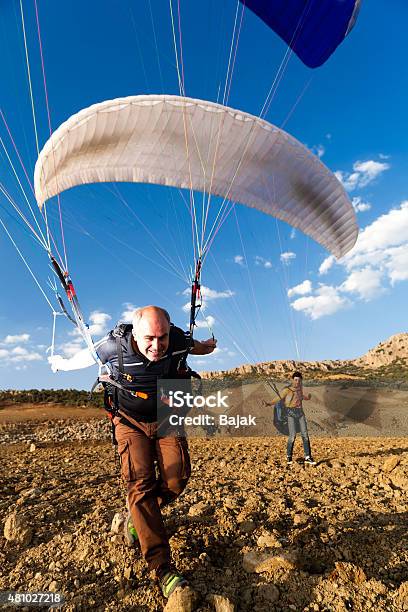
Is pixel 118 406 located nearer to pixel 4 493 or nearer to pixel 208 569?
pixel 208 569

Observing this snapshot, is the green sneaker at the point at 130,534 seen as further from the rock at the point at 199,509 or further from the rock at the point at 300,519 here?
the rock at the point at 300,519

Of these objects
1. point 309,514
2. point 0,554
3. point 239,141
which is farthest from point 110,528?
point 239,141

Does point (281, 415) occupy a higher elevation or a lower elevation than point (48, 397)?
lower

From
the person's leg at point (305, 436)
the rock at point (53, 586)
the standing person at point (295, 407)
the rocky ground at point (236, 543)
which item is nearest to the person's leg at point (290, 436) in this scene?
the standing person at point (295, 407)

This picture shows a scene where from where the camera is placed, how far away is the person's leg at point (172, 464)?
3.21m

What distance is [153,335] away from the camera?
10.1ft

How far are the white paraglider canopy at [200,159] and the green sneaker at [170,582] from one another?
18.0 ft

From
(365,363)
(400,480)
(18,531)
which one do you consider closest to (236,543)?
(18,531)

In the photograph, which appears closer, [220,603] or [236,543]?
[220,603]

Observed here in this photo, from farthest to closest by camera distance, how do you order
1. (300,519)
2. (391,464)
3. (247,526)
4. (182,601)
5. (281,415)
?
1. (281,415)
2. (391,464)
3. (300,519)
4. (247,526)
5. (182,601)

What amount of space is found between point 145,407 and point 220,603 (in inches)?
55.4

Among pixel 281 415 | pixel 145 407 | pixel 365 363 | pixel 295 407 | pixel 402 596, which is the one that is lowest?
pixel 402 596

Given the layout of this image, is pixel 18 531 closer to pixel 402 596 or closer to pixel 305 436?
pixel 402 596

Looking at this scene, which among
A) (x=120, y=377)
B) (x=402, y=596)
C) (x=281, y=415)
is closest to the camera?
(x=402, y=596)
